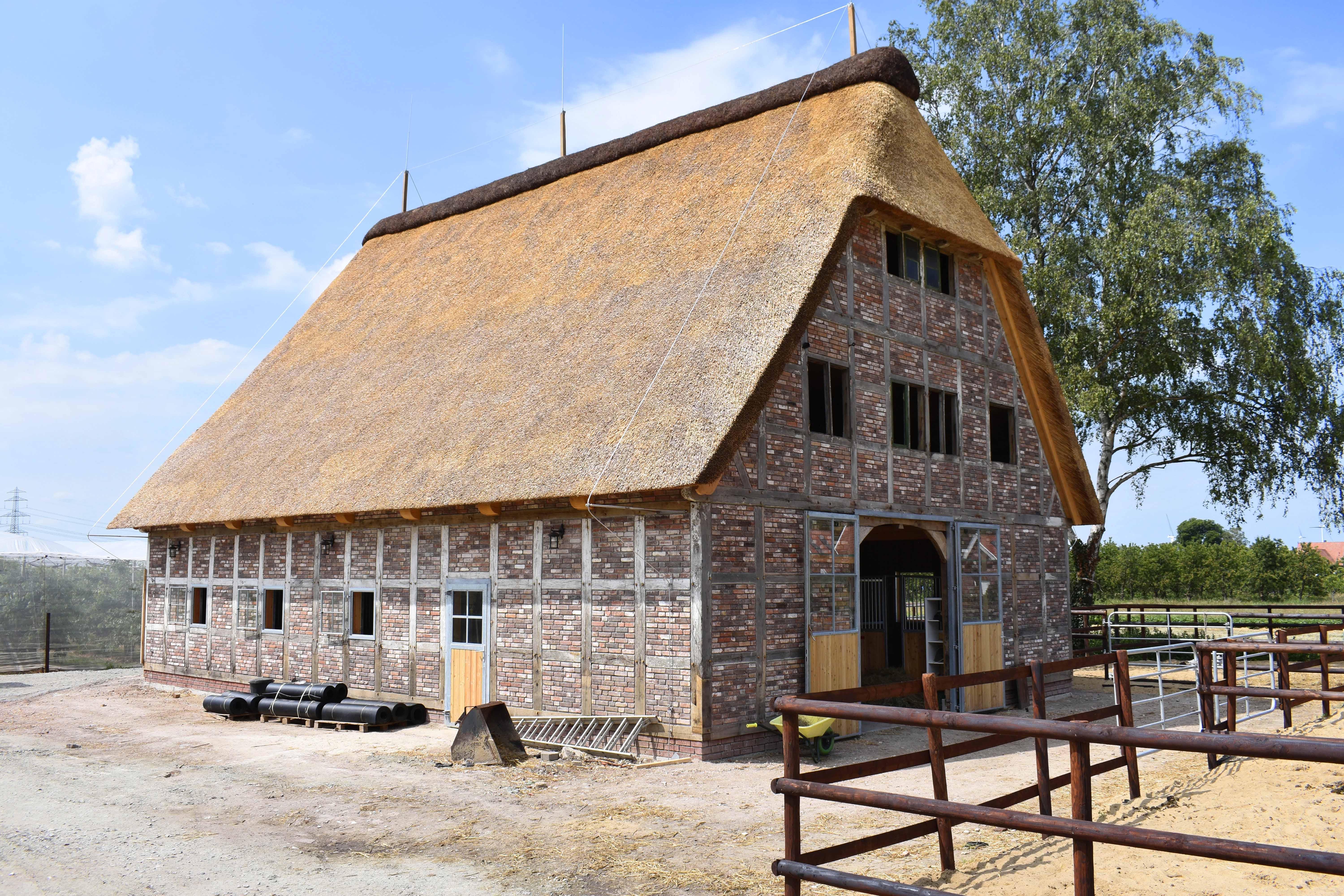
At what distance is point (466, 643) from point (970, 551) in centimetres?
773

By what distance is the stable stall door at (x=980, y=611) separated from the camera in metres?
14.8

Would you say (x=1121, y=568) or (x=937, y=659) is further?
(x=1121, y=568)

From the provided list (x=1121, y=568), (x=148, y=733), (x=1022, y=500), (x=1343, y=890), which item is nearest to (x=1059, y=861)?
(x=1343, y=890)

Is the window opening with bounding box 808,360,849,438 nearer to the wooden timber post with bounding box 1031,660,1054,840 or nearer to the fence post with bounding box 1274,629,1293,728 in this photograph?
the fence post with bounding box 1274,629,1293,728

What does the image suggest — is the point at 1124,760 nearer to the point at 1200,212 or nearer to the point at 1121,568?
the point at 1200,212

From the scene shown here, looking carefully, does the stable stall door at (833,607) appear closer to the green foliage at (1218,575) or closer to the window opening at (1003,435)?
the window opening at (1003,435)

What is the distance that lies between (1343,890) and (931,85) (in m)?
25.3

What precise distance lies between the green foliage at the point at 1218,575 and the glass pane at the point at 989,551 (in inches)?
1062

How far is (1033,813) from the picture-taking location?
4.99 m

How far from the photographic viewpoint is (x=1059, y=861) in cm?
603

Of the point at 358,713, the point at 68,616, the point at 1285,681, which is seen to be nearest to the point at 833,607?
the point at 1285,681

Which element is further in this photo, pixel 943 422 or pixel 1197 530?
pixel 1197 530

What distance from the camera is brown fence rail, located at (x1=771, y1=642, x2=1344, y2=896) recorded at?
3.85 metres

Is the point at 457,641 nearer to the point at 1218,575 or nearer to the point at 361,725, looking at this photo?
the point at 361,725
